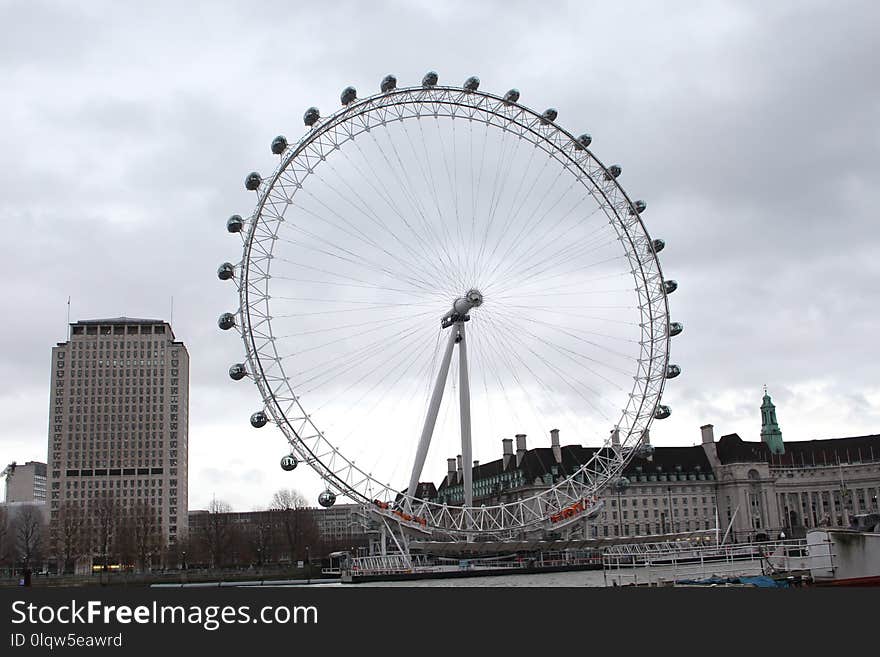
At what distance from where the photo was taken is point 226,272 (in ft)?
167

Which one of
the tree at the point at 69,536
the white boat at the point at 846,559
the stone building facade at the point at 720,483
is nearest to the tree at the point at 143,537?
the tree at the point at 69,536

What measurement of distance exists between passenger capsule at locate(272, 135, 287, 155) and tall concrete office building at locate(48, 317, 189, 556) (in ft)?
394

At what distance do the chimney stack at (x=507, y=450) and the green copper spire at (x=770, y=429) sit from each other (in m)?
43.8

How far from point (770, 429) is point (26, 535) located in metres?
112

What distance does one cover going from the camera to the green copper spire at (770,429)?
472ft

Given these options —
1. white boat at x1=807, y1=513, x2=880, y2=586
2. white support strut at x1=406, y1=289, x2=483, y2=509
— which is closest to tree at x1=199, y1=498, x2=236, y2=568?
white support strut at x1=406, y1=289, x2=483, y2=509

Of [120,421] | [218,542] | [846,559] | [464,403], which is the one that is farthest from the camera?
[120,421]

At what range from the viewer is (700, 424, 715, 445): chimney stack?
13462 cm

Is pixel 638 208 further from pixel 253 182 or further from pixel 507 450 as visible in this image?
pixel 507 450

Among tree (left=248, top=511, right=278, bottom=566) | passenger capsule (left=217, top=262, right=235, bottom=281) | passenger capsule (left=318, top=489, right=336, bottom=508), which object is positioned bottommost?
tree (left=248, top=511, right=278, bottom=566)

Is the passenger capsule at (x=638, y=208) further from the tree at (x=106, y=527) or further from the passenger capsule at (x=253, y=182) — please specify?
the tree at (x=106, y=527)

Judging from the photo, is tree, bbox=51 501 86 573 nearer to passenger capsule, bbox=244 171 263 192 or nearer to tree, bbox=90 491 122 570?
tree, bbox=90 491 122 570

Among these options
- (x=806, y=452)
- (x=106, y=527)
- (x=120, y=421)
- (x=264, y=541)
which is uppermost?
(x=120, y=421)

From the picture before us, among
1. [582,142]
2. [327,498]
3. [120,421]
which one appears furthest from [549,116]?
[120,421]
